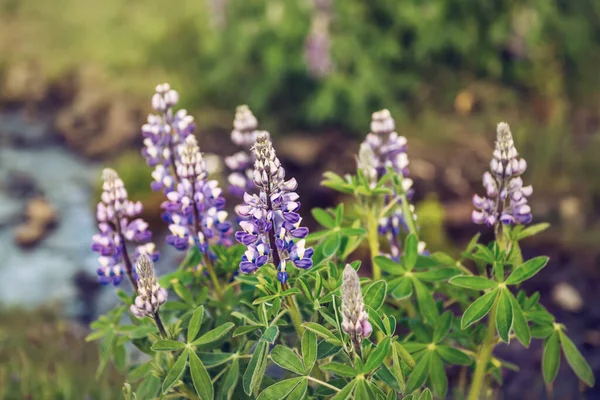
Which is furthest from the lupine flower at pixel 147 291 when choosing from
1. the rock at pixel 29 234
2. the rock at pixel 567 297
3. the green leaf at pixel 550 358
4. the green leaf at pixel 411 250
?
the rock at pixel 29 234

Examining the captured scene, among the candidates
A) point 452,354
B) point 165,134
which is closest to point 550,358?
point 452,354

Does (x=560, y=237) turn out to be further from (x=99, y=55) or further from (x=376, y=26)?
(x=99, y=55)

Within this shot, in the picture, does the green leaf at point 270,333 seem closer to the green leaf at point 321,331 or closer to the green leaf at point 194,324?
the green leaf at point 321,331

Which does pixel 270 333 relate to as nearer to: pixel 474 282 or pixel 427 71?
pixel 474 282

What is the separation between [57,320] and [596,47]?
4.66 m

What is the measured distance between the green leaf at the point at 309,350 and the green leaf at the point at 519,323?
62cm

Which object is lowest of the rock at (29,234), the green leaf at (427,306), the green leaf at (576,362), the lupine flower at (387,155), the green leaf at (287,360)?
the green leaf at (576,362)

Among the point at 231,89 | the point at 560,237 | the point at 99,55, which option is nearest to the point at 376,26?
the point at 231,89

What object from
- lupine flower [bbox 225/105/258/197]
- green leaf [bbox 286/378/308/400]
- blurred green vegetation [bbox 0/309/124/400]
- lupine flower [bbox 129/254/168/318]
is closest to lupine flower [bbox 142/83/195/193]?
lupine flower [bbox 225/105/258/197]

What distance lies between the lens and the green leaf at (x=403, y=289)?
2.27m

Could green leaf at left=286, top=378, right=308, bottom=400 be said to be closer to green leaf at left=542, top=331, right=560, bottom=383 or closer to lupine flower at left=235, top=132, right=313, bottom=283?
lupine flower at left=235, top=132, right=313, bottom=283

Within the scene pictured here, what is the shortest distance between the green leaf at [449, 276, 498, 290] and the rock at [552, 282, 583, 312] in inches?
81.6

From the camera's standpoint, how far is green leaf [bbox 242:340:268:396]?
6.27 ft

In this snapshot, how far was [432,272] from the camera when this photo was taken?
236cm
